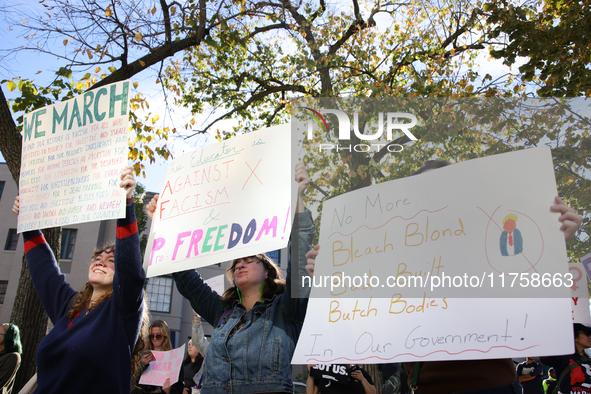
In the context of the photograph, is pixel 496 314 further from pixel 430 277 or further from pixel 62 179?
pixel 62 179

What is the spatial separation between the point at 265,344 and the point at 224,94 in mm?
9446

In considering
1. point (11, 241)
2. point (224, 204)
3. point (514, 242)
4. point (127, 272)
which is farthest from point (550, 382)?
point (11, 241)

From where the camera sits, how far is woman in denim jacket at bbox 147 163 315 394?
7.98 feet

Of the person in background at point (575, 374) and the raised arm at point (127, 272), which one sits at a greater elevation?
the raised arm at point (127, 272)

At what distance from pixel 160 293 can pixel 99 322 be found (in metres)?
23.0

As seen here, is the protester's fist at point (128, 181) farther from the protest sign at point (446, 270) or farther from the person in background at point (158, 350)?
the person in background at point (158, 350)

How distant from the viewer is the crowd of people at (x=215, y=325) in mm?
2174

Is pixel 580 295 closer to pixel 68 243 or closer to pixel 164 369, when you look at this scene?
pixel 164 369

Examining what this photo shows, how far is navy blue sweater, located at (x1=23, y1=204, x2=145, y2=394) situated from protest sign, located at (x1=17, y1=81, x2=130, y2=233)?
391 millimetres

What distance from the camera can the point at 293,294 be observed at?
8.32 feet

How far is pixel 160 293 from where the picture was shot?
79.5 ft

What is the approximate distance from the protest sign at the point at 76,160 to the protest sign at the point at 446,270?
1435 millimetres

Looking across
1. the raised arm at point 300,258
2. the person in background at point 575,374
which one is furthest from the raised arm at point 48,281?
the person in background at point 575,374

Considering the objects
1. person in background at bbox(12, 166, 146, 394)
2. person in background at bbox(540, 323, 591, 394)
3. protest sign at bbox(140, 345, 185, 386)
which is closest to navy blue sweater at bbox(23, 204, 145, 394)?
person in background at bbox(12, 166, 146, 394)
